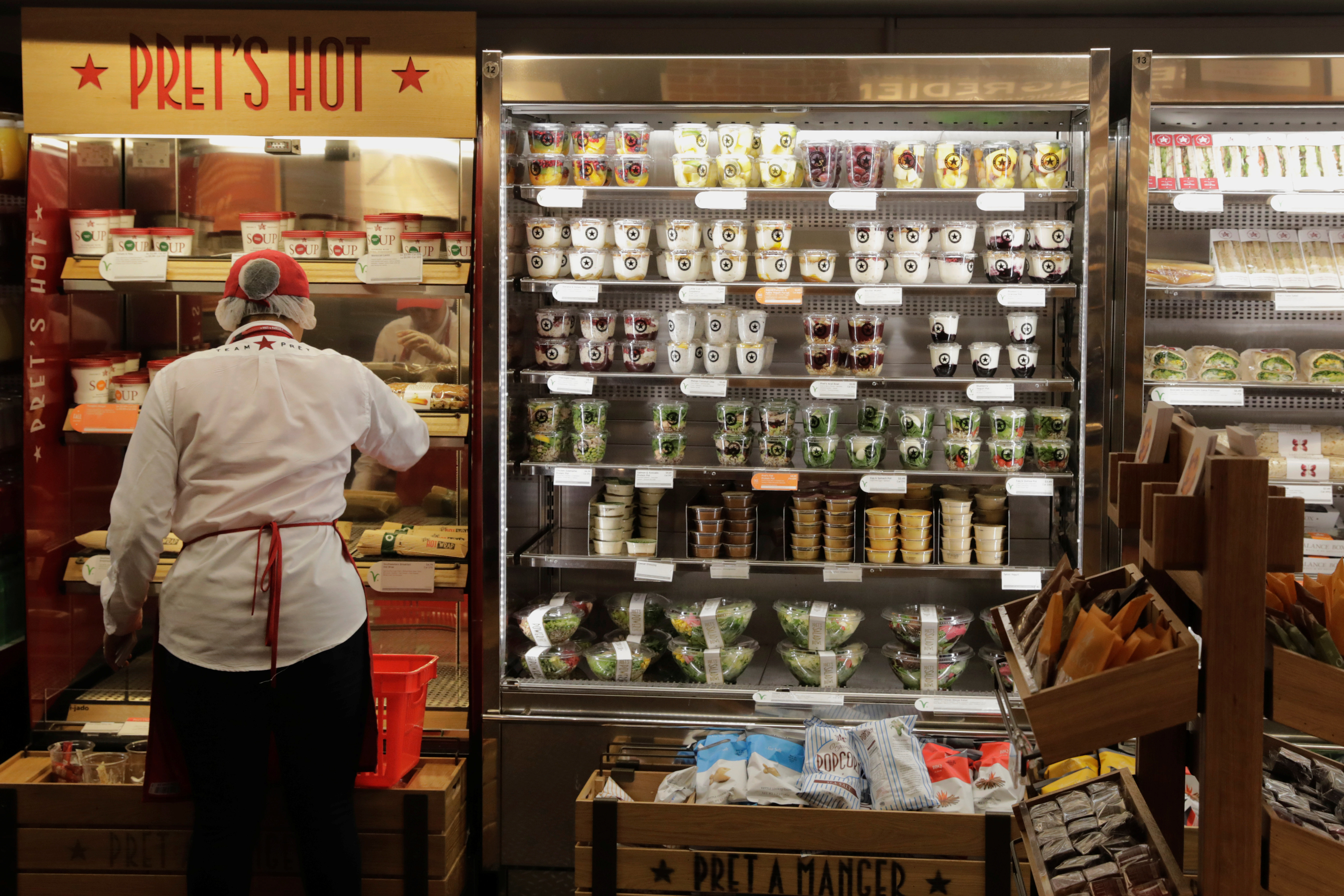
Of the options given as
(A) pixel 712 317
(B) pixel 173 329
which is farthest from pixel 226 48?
(A) pixel 712 317

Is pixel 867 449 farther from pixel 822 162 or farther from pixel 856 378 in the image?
pixel 822 162

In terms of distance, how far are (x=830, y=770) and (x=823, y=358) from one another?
4.24 feet

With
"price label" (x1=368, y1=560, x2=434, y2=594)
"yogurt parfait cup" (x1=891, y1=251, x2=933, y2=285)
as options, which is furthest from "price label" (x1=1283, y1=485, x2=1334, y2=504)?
"price label" (x1=368, y1=560, x2=434, y2=594)

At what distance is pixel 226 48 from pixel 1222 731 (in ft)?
10.3

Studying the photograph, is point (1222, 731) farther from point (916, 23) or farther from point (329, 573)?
point (916, 23)

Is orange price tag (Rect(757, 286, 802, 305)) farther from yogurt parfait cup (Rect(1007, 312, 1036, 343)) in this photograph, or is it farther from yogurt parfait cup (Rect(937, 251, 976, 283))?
yogurt parfait cup (Rect(1007, 312, 1036, 343))

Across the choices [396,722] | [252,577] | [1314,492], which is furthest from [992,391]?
[252,577]

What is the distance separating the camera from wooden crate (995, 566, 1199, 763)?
1.59m

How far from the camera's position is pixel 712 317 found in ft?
11.2

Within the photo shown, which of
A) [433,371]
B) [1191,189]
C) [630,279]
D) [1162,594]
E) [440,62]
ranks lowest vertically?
[1162,594]

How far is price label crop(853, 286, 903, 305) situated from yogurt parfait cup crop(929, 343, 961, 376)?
246 millimetres

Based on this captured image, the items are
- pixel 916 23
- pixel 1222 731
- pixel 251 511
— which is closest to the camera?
pixel 1222 731

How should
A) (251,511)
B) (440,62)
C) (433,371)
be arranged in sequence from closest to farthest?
1. (251,511)
2. (440,62)
3. (433,371)

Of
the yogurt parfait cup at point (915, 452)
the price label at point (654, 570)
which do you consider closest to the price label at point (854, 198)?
the yogurt parfait cup at point (915, 452)
